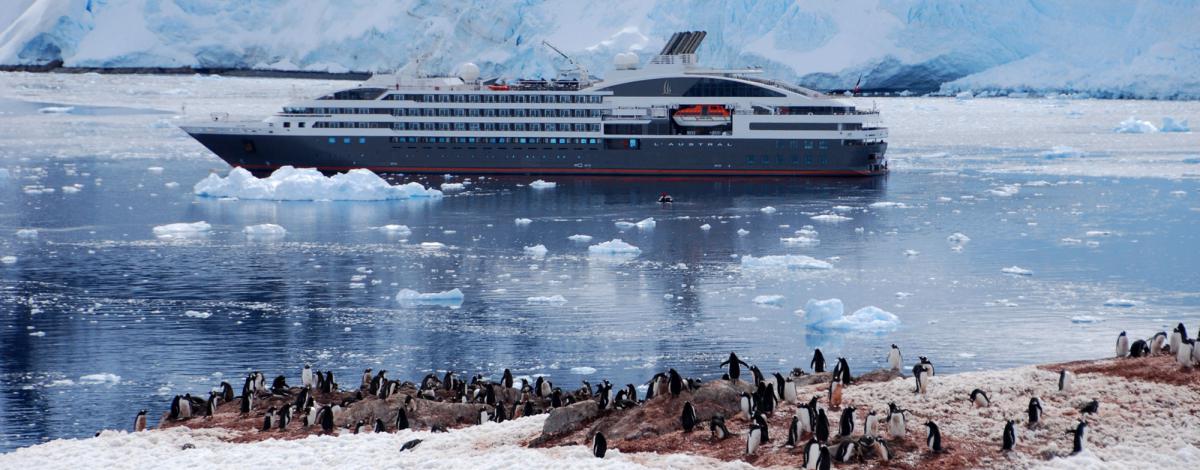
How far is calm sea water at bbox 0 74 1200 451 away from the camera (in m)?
22.6

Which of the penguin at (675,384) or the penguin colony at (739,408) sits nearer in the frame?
the penguin colony at (739,408)

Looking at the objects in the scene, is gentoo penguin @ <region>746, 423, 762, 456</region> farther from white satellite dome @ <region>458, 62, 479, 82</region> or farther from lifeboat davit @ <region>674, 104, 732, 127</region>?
white satellite dome @ <region>458, 62, 479, 82</region>

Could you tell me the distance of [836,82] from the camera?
105312 millimetres

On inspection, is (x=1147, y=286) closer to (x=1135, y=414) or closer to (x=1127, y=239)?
(x=1127, y=239)

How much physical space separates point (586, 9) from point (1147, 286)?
85.1 meters

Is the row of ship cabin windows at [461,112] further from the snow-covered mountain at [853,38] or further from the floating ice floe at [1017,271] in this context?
the snow-covered mountain at [853,38]

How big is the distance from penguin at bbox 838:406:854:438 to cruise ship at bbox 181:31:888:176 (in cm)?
4336

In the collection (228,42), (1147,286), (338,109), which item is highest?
(228,42)

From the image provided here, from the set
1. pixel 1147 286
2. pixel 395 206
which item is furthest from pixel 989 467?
pixel 395 206

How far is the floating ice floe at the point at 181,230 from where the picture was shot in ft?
124

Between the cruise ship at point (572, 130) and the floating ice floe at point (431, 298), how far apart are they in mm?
29634

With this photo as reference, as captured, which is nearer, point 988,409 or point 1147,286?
point 988,409

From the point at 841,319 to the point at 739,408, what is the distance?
34.6 ft

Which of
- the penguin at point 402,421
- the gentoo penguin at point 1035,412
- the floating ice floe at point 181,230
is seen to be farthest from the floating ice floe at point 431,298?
the gentoo penguin at point 1035,412
